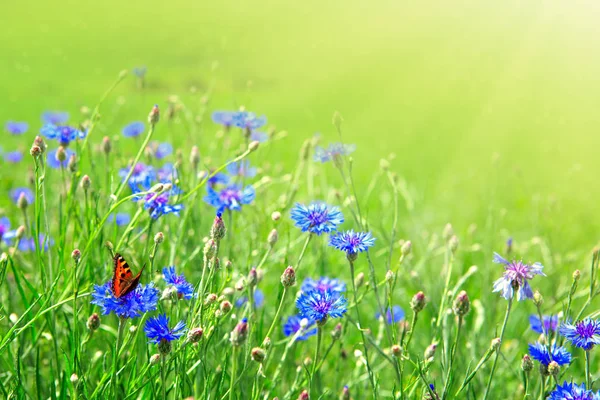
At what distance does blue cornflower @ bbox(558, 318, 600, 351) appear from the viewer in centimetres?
123

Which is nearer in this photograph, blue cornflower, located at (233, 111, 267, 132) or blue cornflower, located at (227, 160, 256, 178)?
blue cornflower, located at (233, 111, 267, 132)

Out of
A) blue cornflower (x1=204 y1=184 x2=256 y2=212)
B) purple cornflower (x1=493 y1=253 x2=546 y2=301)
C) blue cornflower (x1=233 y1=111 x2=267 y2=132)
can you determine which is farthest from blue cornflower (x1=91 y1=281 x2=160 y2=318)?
blue cornflower (x1=233 y1=111 x2=267 y2=132)

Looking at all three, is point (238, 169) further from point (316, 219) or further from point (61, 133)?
point (316, 219)

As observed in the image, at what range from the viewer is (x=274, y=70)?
754 centimetres

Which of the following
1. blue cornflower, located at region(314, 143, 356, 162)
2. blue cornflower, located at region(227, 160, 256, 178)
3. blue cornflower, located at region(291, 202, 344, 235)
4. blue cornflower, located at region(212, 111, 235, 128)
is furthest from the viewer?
blue cornflower, located at region(212, 111, 235, 128)

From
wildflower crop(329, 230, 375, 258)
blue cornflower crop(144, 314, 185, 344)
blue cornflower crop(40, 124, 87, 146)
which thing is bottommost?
blue cornflower crop(144, 314, 185, 344)

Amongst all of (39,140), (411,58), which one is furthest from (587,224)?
(411,58)

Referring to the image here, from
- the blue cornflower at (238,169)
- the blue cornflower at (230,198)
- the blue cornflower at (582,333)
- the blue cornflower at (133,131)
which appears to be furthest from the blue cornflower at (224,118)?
the blue cornflower at (582,333)

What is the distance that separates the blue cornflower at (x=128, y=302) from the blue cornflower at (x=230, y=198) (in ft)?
1.77

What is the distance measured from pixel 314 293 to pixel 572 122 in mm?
5515

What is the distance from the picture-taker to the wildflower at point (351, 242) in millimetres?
1299

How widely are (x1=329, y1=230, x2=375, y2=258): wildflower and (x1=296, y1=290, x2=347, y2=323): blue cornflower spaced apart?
98 mm

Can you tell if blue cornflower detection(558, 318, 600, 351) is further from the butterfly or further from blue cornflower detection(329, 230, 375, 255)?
the butterfly

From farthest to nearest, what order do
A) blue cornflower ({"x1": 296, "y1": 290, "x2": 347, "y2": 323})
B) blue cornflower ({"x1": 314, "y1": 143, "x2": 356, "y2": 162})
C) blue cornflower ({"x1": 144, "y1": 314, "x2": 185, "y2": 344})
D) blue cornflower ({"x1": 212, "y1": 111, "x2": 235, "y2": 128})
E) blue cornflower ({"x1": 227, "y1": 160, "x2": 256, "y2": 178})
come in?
blue cornflower ({"x1": 212, "y1": 111, "x2": 235, "y2": 128}), blue cornflower ({"x1": 227, "y1": 160, "x2": 256, "y2": 178}), blue cornflower ({"x1": 314, "y1": 143, "x2": 356, "y2": 162}), blue cornflower ({"x1": 296, "y1": 290, "x2": 347, "y2": 323}), blue cornflower ({"x1": 144, "y1": 314, "x2": 185, "y2": 344})
